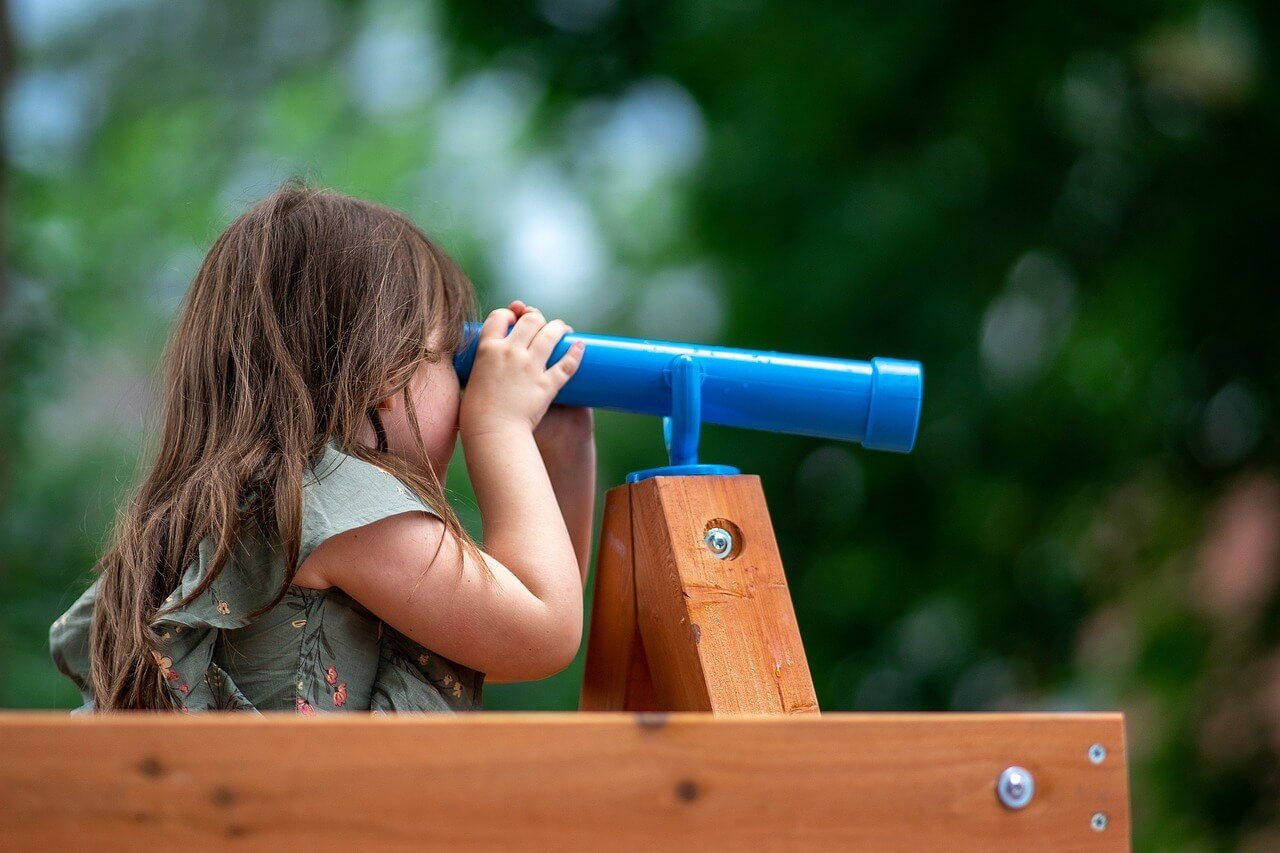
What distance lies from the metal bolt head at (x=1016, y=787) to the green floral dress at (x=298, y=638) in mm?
498

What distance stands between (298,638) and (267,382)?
0.25 m

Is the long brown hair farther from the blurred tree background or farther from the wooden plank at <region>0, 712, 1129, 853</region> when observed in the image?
the blurred tree background

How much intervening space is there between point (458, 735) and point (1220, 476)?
2675 mm

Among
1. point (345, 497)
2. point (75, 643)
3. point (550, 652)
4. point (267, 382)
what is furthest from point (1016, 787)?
point (75, 643)

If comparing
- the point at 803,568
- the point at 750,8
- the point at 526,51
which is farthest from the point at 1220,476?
the point at 526,51

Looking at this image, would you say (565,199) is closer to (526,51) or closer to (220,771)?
(526,51)

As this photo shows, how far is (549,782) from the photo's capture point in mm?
710

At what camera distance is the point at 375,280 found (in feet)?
3.89

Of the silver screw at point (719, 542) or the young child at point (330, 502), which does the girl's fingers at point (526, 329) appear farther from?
the silver screw at point (719, 542)

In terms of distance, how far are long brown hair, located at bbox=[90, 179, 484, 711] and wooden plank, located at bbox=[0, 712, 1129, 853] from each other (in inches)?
12.7

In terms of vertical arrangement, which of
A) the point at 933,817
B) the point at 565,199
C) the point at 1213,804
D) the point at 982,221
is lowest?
the point at 1213,804

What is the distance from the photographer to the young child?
102cm

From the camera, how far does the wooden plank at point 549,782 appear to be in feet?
2.21

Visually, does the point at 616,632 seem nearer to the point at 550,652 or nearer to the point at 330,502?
the point at 550,652
